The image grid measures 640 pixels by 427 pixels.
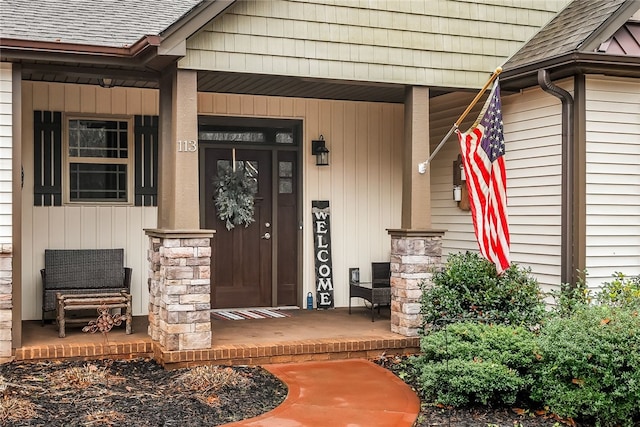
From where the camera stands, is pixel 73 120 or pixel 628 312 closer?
pixel 628 312

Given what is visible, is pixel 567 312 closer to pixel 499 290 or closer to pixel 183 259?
pixel 499 290

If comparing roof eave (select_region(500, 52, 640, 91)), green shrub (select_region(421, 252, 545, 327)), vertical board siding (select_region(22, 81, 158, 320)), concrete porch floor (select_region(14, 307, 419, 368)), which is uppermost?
roof eave (select_region(500, 52, 640, 91))

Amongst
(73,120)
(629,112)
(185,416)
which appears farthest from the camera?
(73,120)

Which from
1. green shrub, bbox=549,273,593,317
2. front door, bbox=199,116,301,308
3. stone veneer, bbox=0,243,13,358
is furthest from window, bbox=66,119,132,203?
green shrub, bbox=549,273,593,317

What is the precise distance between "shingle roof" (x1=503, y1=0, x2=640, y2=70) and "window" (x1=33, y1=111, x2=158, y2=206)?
4.03 meters

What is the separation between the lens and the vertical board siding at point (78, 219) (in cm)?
765

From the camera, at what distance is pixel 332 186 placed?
29.6ft

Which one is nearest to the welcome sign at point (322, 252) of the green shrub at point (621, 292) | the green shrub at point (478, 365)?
the green shrub at point (478, 365)

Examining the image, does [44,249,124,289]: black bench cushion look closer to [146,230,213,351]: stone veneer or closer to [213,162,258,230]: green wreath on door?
[213,162,258,230]: green wreath on door

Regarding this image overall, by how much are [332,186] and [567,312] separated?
12.7 ft

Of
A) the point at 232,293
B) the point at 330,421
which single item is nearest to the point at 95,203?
the point at 232,293

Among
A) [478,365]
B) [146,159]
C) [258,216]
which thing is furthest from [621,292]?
[146,159]

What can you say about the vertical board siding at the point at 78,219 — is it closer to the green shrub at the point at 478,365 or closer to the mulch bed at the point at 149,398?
the mulch bed at the point at 149,398

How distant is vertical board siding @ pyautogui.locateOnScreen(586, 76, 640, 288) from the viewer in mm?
6719
